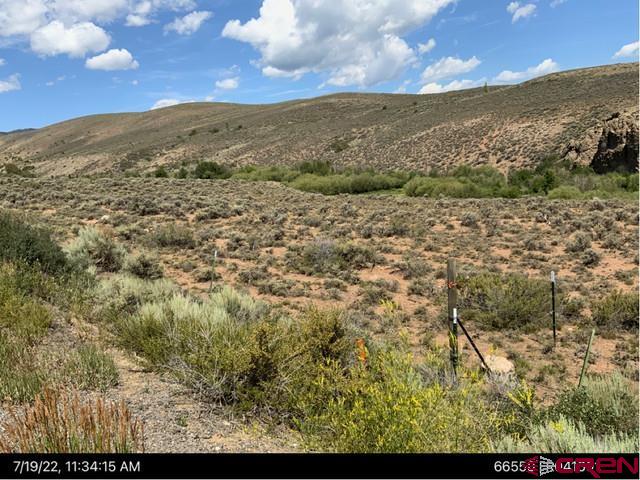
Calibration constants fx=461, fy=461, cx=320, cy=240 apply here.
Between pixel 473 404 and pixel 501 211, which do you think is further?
pixel 501 211

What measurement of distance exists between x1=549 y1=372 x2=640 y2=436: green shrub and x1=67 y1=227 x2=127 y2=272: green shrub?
36.3 feet

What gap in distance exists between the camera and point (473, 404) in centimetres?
423

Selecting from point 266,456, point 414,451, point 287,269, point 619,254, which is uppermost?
point 266,456

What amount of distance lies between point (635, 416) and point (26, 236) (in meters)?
10.2

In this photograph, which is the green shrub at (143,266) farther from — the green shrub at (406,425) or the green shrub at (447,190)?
the green shrub at (447,190)

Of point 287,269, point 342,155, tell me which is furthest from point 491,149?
point 287,269

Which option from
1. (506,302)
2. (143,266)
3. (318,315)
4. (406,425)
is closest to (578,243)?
(506,302)

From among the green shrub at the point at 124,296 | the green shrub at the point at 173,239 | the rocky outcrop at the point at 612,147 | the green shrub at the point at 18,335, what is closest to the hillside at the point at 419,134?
the rocky outcrop at the point at 612,147

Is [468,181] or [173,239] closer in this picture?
[173,239]

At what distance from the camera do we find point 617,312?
9930mm

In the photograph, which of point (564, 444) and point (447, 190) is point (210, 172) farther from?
point (564, 444)

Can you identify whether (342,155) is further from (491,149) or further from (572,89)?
(572,89)

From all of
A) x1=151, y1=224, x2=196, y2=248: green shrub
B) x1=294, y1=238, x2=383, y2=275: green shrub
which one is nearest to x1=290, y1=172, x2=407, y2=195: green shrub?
x1=151, y1=224, x2=196, y2=248: green shrub

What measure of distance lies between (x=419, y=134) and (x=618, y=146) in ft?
83.6
